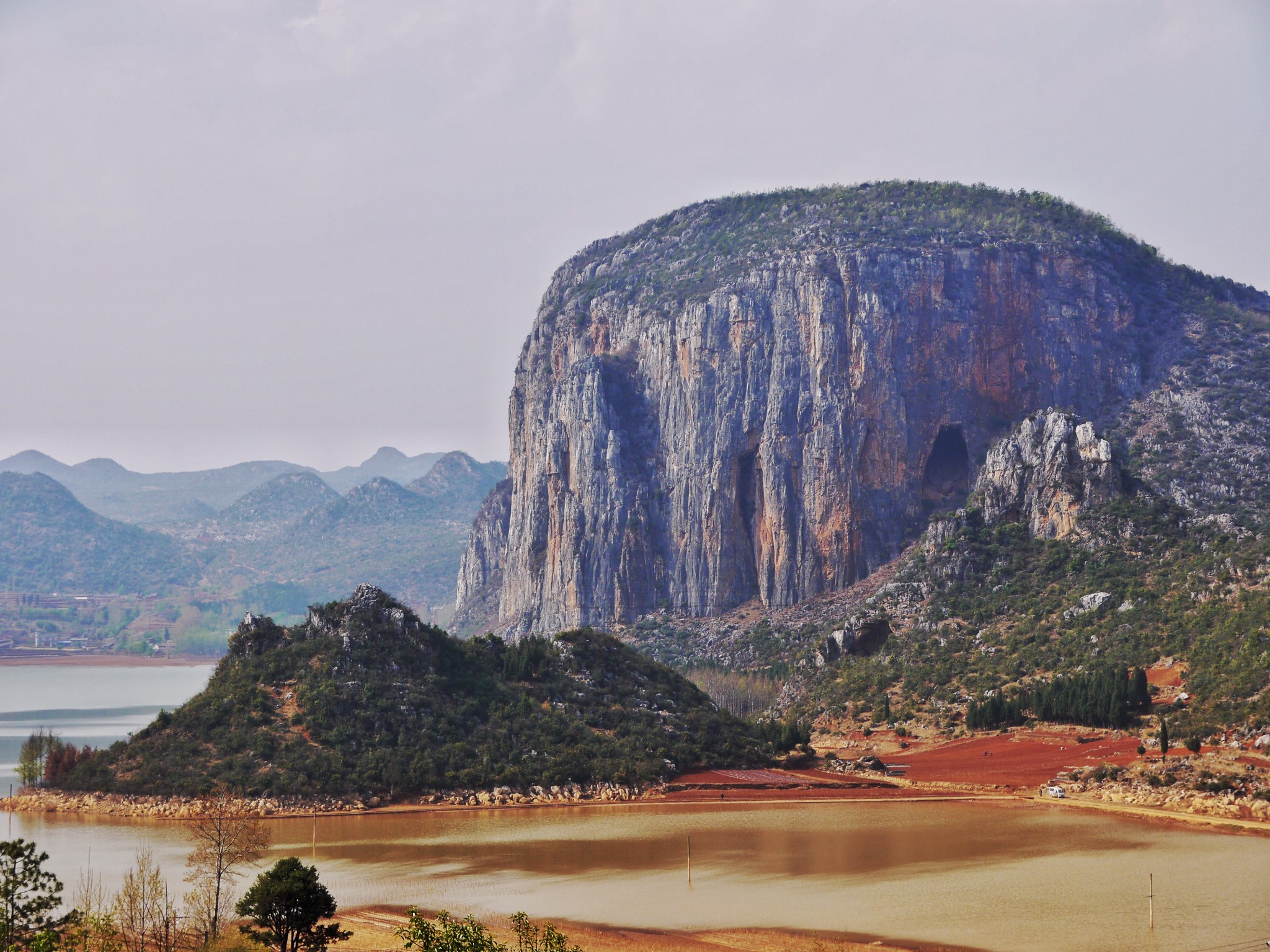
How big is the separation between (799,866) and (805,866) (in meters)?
0.30

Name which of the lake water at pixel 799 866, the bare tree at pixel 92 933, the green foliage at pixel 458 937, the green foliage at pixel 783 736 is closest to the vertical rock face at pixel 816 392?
the green foliage at pixel 783 736

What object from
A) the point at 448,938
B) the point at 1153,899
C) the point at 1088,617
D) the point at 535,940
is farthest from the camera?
the point at 1088,617

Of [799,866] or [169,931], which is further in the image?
[799,866]

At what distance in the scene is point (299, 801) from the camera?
76875mm

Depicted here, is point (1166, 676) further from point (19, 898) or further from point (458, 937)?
point (19, 898)

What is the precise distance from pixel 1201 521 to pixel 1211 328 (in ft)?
164

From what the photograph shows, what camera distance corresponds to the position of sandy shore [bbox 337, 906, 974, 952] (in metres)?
47.6

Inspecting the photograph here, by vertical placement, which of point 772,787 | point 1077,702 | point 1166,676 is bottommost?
point 772,787

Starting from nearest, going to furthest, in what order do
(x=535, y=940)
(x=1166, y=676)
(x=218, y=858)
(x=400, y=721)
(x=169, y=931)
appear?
(x=535, y=940), (x=169, y=931), (x=218, y=858), (x=400, y=721), (x=1166, y=676)

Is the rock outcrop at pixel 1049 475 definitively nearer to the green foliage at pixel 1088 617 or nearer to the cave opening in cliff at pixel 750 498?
the green foliage at pixel 1088 617

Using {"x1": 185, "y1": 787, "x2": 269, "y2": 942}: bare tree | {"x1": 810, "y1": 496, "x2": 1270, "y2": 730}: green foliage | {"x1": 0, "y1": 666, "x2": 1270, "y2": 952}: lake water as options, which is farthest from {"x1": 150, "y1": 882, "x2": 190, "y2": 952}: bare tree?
{"x1": 810, "y1": 496, "x2": 1270, "y2": 730}: green foliage

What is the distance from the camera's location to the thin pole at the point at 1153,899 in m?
49.1

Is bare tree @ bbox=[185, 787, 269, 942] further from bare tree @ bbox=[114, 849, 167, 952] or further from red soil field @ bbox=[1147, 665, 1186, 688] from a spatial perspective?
red soil field @ bbox=[1147, 665, 1186, 688]

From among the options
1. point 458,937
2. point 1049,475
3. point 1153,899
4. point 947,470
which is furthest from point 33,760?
point 947,470
